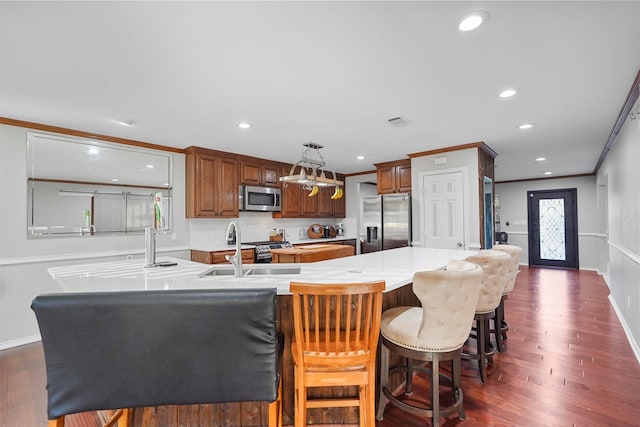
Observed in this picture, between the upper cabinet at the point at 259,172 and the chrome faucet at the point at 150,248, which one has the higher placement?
the upper cabinet at the point at 259,172

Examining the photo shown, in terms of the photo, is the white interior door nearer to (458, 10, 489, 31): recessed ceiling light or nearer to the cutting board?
the cutting board

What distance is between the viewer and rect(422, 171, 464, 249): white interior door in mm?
4480

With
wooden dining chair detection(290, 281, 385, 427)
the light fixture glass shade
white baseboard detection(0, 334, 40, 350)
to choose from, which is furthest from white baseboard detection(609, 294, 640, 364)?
white baseboard detection(0, 334, 40, 350)

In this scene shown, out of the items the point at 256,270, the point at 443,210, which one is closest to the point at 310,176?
the point at 256,270

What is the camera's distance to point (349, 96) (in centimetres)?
267

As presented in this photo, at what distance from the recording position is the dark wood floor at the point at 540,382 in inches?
76.4

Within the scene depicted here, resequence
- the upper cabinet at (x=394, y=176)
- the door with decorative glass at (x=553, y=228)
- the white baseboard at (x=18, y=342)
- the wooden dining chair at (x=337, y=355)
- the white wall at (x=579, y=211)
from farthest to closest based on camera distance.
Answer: the door with decorative glass at (x=553, y=228) < the white wall at (x=579, y=211) < the upper cabinet at (x=394, y=176) < the white baseboard at (x=18, y=342) < the wooden dining chair at (x=337, y=355)

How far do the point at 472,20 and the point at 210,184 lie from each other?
153 inches

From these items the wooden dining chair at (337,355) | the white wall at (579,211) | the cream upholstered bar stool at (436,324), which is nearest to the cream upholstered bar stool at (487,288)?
the cream upholstered bar stool at (436,324)

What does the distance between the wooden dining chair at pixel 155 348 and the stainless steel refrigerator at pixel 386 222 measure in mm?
4054

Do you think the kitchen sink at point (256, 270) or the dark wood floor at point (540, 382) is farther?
the kitchen sink at point (256, 270)

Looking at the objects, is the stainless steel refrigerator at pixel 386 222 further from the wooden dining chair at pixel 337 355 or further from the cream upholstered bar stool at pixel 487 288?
the wooden dining chair at pixel 337 355

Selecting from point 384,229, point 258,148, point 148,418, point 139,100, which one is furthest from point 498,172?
point 148,418

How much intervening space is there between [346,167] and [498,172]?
11.8 feet
